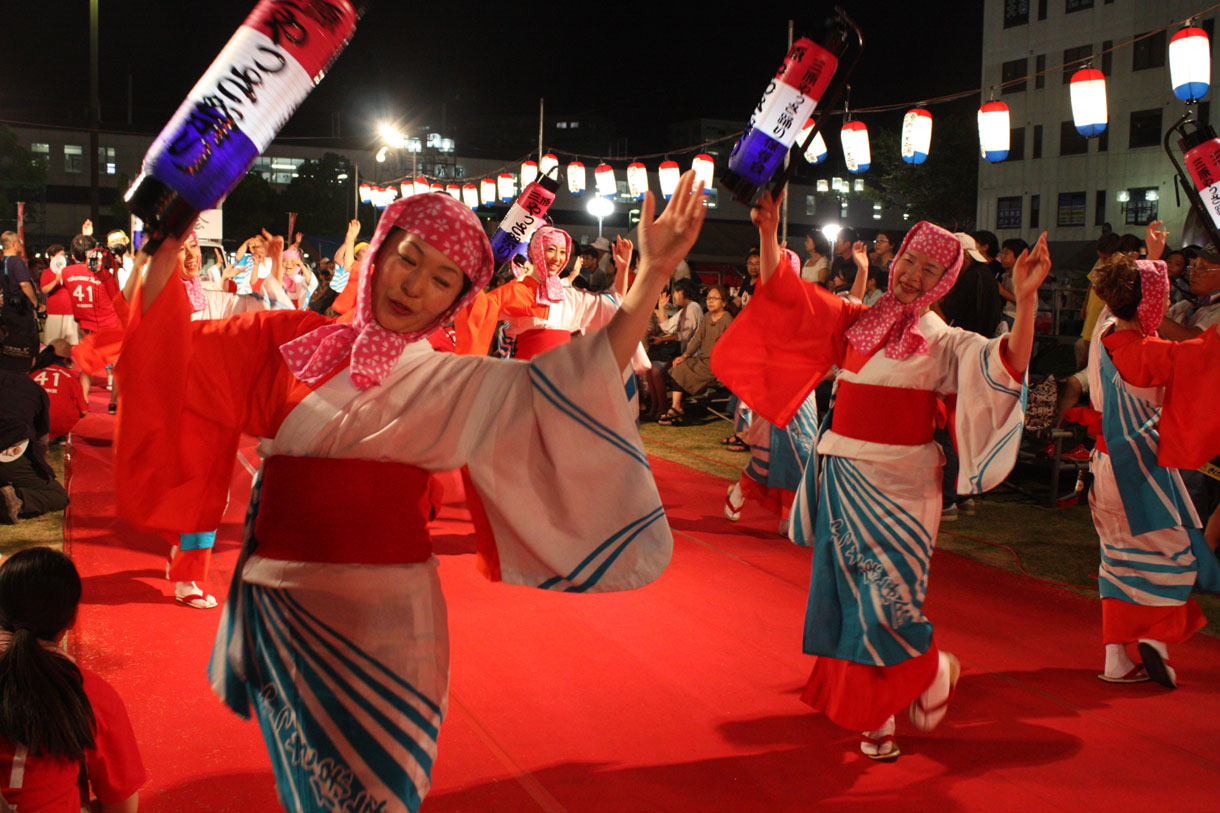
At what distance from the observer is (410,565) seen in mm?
2025

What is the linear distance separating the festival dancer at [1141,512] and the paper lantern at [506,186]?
58.8ft

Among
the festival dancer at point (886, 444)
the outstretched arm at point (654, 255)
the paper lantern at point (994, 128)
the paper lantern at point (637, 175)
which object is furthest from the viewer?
the paper lantern at point (637, 175)

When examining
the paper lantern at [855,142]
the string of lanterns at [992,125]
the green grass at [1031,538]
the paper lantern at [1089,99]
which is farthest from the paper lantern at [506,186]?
the paper lantern at [1089,99]

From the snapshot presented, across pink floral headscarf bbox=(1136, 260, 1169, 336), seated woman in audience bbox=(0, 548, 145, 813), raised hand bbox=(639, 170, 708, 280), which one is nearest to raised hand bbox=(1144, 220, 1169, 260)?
pink floral headscarf bbox=(1136, 260, 1169, 336)

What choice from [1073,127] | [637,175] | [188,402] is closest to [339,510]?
[188,402]

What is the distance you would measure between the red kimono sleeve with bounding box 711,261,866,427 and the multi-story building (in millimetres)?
27130

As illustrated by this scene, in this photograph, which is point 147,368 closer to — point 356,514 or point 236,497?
point 356,514

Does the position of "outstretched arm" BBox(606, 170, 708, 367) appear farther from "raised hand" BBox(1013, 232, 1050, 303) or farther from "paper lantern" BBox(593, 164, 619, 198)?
"paper lantern" BBox(593, 164, 619, 198)

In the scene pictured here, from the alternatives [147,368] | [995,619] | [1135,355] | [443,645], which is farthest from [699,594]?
[147,368]

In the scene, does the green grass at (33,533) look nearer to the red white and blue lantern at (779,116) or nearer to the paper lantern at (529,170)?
the red white and blue lantern at (779,116)

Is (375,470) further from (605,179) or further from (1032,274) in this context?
(605,179)

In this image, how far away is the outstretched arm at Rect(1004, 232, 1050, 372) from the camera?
3.34 meters

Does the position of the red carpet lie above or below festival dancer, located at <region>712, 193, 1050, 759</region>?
below

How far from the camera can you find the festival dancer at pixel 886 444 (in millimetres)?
3504
